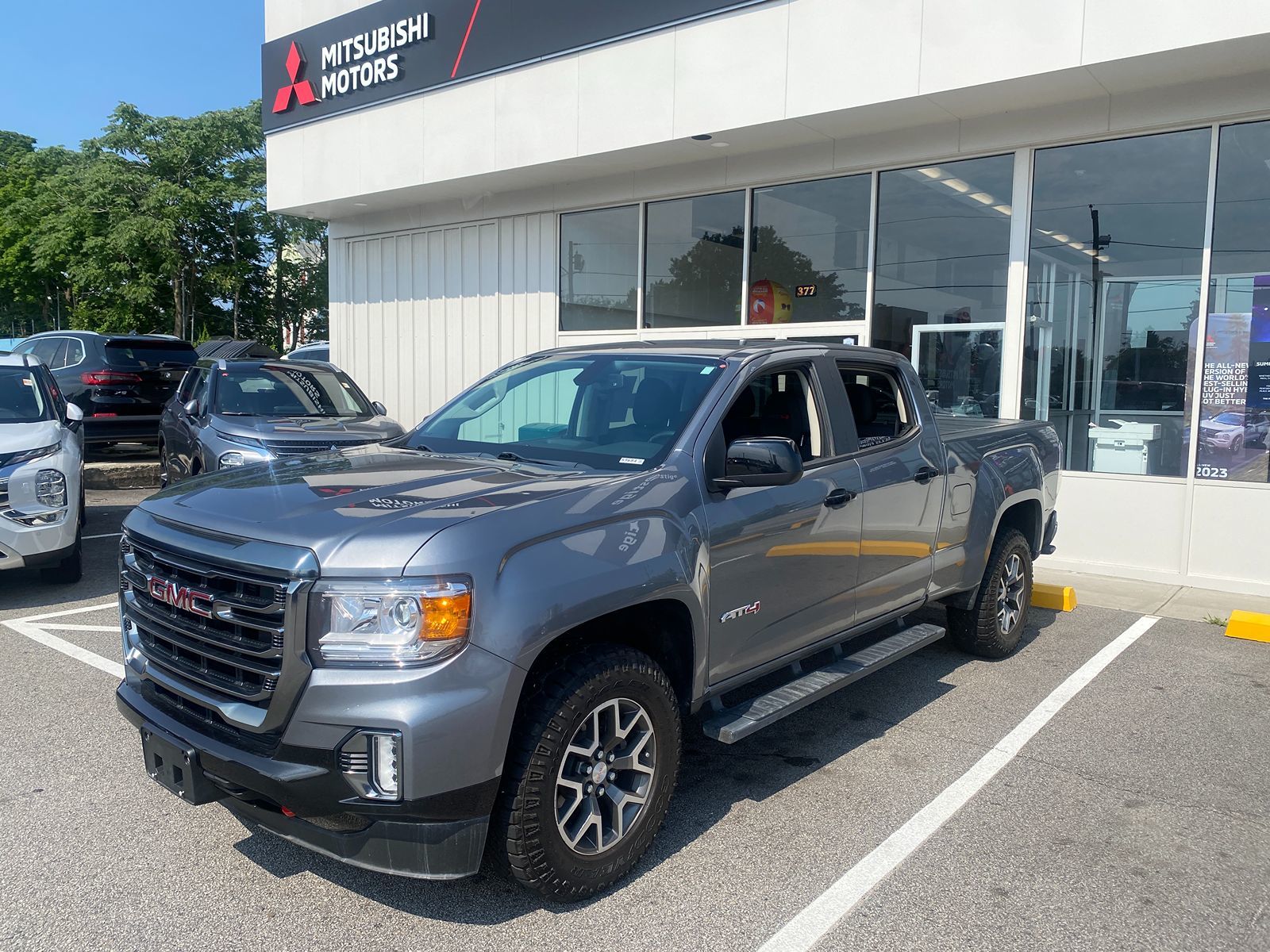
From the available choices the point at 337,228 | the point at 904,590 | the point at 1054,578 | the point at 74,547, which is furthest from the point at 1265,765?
the point at 337,228

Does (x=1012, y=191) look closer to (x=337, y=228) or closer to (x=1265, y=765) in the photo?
(x=1265, y=765)

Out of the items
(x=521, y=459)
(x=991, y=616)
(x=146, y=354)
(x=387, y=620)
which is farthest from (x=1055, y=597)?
(x=146, y=354)

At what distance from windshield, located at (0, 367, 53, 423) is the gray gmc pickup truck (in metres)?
4.80

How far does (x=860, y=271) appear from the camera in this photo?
10.1m

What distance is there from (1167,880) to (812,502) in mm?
1915

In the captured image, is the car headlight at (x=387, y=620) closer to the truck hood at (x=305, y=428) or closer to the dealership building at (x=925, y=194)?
the truck hood at (x=305, y=428)

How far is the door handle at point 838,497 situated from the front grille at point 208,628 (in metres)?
2.42

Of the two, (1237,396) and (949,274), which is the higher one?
(949,274)

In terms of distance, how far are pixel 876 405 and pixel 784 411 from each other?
2.78ft

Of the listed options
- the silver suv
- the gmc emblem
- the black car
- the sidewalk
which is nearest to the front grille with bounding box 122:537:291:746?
the gmc emblem

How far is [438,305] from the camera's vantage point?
46.4 feet

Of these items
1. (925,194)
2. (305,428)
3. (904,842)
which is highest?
(925,194)

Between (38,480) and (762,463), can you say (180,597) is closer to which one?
(762,463)

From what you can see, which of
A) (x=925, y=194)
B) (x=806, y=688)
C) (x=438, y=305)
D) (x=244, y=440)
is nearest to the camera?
(x=806, y=688)
